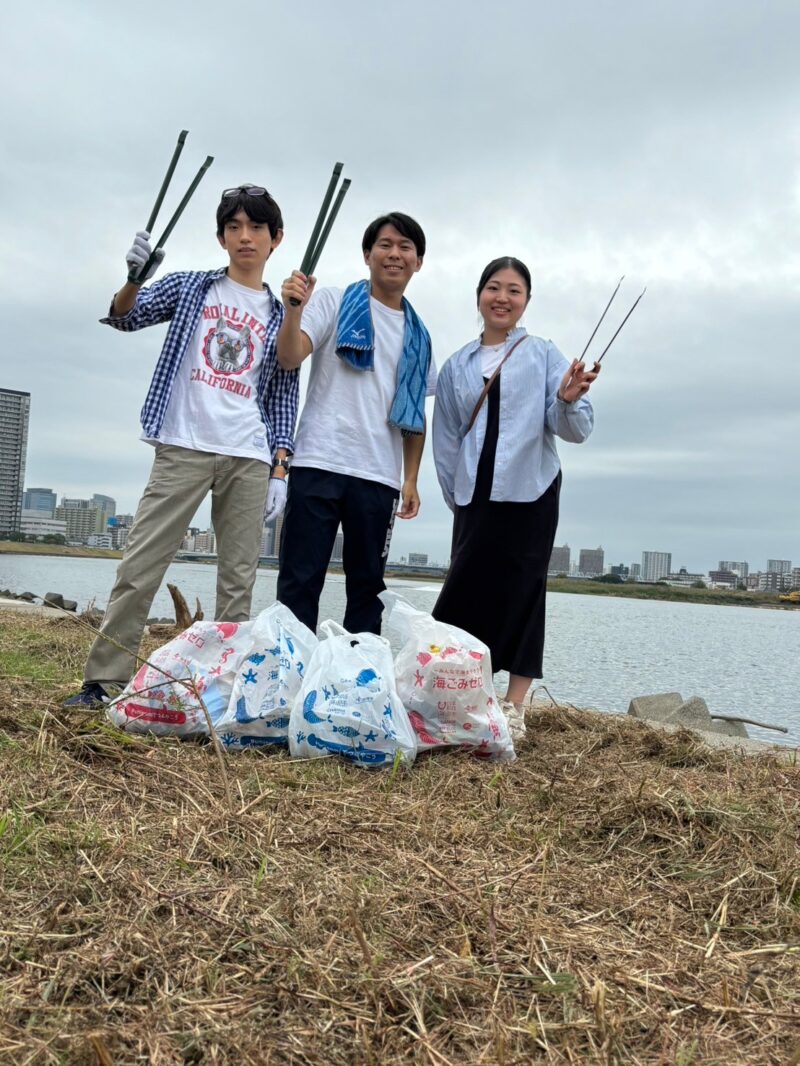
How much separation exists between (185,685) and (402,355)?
181 centimetres

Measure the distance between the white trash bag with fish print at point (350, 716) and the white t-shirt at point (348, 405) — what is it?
1042mm

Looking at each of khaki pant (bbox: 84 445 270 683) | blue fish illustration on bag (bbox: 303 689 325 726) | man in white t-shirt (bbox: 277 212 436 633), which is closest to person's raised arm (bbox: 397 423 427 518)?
man in white t-shirt (bbox: 277 212 436 633)

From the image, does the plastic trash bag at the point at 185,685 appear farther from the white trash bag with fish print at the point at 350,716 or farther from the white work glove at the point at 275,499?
the white work glove at the point at 275,499

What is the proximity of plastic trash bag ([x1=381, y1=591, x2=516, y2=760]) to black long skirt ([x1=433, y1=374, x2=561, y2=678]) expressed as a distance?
0.70 meters

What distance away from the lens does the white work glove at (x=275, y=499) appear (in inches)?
138

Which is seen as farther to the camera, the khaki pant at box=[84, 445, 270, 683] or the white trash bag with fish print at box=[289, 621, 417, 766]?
the khaki pant at box=[84, 445, 270, 683]

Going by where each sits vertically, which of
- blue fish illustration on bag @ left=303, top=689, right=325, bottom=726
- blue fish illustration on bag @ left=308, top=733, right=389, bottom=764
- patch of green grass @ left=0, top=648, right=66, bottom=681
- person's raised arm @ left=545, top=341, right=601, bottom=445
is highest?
person's raised arm @ left=545, top=341, right=601, bottom=445

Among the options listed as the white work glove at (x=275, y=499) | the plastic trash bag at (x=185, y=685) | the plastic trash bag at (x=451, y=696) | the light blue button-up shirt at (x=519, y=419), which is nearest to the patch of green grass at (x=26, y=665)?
the plastic trash bag at (x=185, y=685)

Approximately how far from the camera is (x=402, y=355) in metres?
3.78

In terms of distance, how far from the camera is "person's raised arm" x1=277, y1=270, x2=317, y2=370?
3.27m

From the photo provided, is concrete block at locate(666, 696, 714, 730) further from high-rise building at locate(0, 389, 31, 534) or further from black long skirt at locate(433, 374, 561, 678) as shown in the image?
high-rise building at locate(0, 389, 31, 534)

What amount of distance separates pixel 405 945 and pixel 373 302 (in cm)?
298

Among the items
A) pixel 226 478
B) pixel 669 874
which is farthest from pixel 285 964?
pixel 226 478

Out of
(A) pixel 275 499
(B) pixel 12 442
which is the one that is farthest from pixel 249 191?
(B) pixel 12 442
